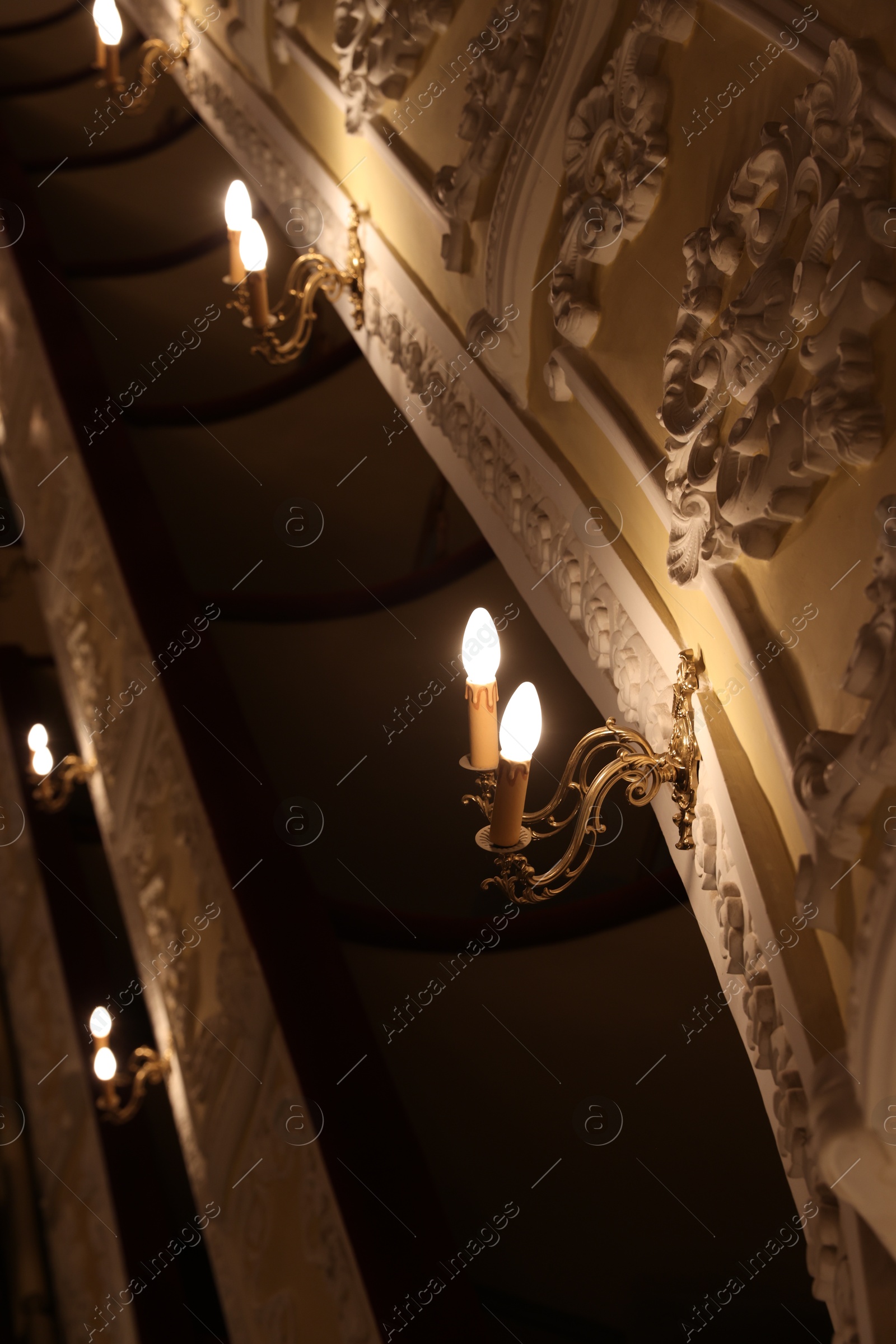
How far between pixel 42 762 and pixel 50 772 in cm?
9

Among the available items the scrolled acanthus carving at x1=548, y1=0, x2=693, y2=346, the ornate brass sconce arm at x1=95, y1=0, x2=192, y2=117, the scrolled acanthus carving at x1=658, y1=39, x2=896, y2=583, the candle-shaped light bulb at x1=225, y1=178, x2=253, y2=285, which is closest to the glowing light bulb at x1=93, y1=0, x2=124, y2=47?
the ornate brass sconce arm at x1=95, y1=0, x2=192, y2=117

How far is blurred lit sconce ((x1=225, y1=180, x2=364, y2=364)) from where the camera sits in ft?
8.80

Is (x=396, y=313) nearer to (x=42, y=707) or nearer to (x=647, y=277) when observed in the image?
(x=647, y=277)

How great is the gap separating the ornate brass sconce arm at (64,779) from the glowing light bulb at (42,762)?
29 millimetres

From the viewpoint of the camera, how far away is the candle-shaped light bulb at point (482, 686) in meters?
1.38

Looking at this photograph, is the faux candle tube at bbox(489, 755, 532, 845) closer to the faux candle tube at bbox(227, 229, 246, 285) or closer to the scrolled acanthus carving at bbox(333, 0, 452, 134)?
the faux candle tube at bbox(227, 229, 246, 285)

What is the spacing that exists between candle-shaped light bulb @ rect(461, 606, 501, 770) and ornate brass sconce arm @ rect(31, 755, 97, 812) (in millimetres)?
2957

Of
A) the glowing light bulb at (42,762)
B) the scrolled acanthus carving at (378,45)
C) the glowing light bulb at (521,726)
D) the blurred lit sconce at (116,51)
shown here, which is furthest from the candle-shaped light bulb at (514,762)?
the blurred lit sconce at (116,51)

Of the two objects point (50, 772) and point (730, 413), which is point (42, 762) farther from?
point (730, 413)

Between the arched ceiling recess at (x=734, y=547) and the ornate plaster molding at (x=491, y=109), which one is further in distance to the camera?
the ornate plaster molding at (x=491, y=109)

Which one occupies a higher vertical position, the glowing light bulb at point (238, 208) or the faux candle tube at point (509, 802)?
the glowing light bulb at point (238, 208)

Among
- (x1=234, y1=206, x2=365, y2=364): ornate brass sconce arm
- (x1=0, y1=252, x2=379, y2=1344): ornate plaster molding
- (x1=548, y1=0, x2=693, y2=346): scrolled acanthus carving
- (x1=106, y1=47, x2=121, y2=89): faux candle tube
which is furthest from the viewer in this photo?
(x1=106, y1=47, x2=121, y2=89): faux candle tube

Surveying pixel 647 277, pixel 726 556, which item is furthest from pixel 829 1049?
pixel 647 277

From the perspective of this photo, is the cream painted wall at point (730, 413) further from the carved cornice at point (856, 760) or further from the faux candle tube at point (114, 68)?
the faux candle tube at point (114, 68)
